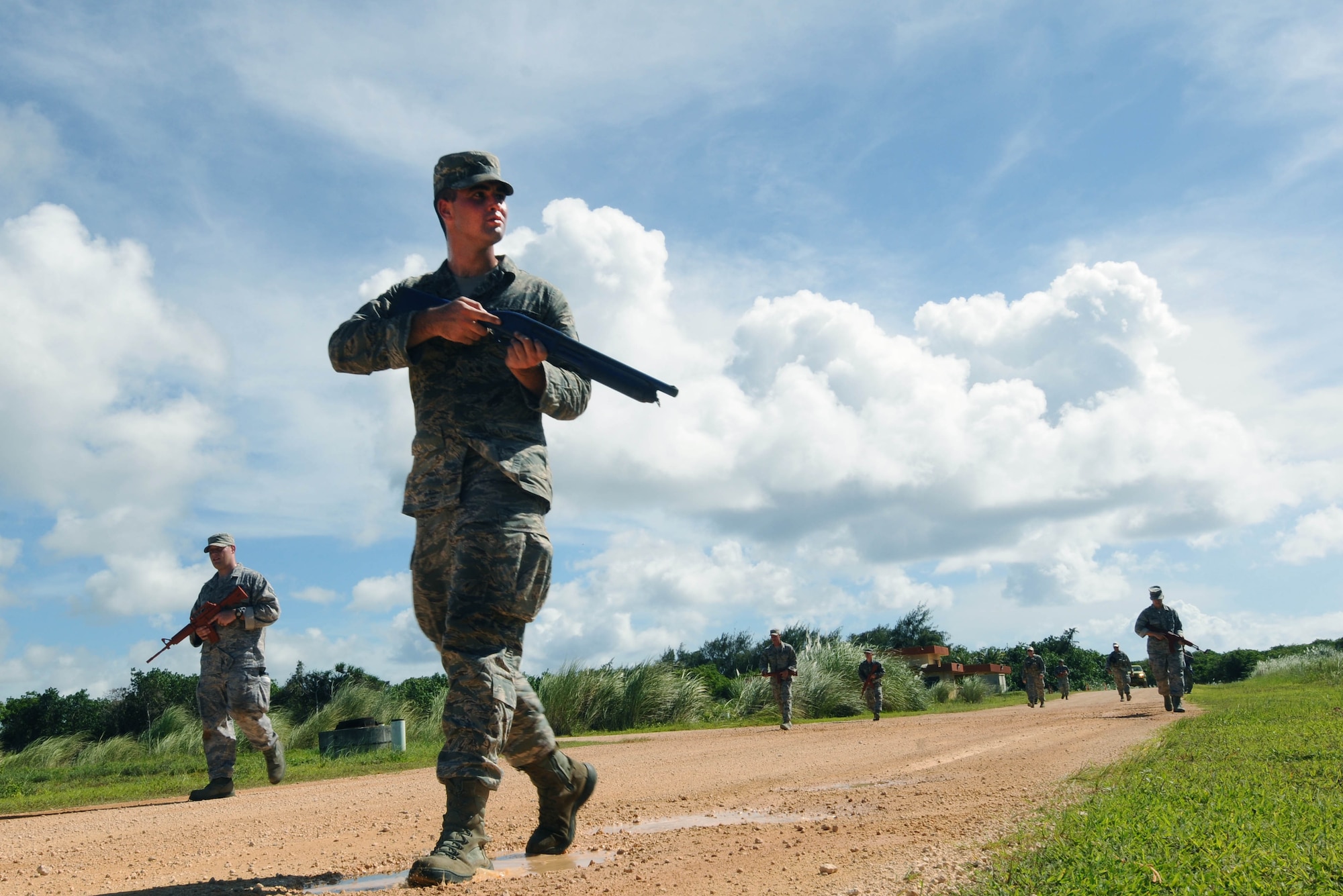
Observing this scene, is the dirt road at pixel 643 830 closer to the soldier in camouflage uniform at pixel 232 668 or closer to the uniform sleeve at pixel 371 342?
the soldier in camouflage uniform at pixel 232 668

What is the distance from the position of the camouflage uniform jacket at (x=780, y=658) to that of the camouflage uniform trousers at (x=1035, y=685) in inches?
419

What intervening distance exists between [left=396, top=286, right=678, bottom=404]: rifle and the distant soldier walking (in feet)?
64.2

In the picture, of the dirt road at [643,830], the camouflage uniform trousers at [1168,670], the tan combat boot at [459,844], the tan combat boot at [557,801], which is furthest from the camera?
the camouflage uniform trousers at [1168,670]

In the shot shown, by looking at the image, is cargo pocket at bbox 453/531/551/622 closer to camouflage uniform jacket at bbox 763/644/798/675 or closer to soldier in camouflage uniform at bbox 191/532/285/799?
soldier in camouflage uniform at bbox 191/532/285/799

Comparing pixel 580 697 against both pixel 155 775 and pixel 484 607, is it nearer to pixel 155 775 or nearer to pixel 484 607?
pixel 155 775

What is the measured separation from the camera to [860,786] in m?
6.22

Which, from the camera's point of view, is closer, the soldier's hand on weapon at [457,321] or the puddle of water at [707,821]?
the soldier's hand on weapon at [457,321]

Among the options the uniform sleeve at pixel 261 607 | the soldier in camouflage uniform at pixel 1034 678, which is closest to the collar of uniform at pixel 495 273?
the uniform sleeve at pixel 261 607

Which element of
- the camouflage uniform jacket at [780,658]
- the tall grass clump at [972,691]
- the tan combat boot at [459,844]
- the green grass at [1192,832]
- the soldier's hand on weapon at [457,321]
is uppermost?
the soldier's hand on weapon at [457,321]

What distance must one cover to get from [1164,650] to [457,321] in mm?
16373

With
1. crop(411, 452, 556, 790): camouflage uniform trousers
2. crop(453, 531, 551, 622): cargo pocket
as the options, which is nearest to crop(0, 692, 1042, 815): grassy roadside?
crop(411, 452, 556, 790): camouflage uniform trousers

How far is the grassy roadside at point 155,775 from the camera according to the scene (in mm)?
8930

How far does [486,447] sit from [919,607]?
55275mm

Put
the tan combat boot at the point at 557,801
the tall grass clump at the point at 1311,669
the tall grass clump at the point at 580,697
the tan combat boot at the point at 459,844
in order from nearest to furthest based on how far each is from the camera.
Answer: the tan combat boot at the point at 459,844, the tan combat boot at the point at 557,801, the tall grass clump at the point at 580,697, the tall grass clump at the point at 1311,669
